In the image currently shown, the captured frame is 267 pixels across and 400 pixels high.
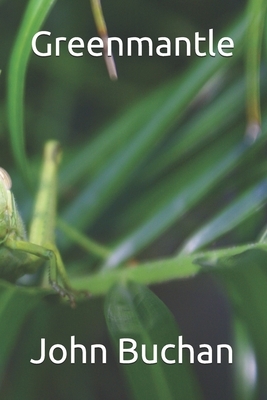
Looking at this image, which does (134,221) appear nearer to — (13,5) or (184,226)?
(184,226)

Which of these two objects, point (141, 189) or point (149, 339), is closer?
point (149, 339)

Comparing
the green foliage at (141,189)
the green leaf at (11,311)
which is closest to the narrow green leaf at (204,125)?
the green foliage at (141,189)

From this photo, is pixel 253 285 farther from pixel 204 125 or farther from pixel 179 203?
pixel 204 125

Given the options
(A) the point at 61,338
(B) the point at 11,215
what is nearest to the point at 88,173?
(A) the point at 61,338

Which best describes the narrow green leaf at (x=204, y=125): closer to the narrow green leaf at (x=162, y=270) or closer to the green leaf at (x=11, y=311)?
the narrow green leaf at (x=162, y=270)

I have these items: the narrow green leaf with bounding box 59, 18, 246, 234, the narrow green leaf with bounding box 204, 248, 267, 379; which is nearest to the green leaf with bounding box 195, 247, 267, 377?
the narrow green leaf with bounding box 204, 248, 267, 379

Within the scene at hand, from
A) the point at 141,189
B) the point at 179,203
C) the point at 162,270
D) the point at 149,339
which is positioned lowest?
the point at 149,339

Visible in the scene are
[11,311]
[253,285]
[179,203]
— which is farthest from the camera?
[179,203]

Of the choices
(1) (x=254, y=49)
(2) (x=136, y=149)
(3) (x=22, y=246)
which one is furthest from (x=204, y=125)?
(3) (x=22, y=246)

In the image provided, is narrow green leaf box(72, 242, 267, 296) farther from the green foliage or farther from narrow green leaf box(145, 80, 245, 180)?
narrow green leaf box(145, 80, 245, 180)
